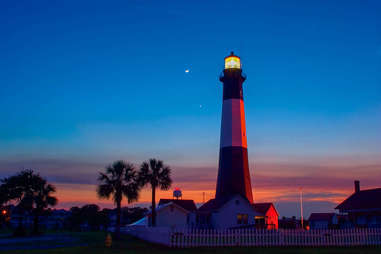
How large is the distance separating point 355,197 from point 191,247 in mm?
29112

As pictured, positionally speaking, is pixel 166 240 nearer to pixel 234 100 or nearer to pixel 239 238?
pixel 239 238

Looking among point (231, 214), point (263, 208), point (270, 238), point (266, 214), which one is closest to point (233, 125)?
point (263, 208)

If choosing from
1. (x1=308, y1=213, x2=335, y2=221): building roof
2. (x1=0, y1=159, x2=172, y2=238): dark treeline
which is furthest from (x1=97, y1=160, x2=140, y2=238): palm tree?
(x1=308, y1=213, x2=335, y2=221): building roof

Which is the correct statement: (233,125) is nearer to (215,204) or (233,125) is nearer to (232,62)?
(232,62)

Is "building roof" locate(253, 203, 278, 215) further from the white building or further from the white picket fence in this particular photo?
the white picket fence

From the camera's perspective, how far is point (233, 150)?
158ft

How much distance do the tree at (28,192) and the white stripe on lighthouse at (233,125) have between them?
1039 inches

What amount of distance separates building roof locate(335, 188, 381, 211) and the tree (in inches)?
1551

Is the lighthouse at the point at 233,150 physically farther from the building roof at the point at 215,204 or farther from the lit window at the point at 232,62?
the lit window at the point at 232,62

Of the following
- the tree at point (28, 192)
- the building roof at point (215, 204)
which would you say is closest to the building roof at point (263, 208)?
the building roof at point (215, 204)

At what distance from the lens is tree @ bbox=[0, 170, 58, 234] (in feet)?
169

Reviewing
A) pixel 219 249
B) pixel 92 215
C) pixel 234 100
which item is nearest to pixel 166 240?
pixel 219 249

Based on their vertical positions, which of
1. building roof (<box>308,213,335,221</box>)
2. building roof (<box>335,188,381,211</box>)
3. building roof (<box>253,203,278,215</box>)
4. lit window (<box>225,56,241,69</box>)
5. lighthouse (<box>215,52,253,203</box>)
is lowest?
building roof (<box>308,213,335,221</box>)

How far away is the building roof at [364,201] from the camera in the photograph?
4127 cm
